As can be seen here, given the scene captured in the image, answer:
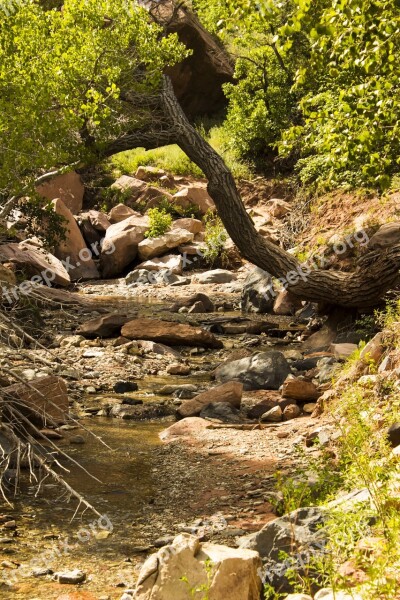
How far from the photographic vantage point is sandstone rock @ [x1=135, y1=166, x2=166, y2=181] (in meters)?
25.1

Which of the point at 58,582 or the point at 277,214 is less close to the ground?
the point at 58,582

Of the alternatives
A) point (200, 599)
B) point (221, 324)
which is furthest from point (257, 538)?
point (221, 324)

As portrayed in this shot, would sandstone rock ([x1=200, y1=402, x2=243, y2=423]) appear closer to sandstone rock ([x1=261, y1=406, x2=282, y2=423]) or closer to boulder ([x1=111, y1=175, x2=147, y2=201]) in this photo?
sandstone rock ([x1=261, y1=406, x2=282, y2=423])

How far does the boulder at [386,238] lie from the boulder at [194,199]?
11.9m

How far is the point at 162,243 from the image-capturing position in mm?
21234

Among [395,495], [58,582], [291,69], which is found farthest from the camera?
[291,69]

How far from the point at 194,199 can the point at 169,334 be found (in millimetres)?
12143

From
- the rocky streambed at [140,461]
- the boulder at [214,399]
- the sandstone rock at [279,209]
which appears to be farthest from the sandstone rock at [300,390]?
the sandstone rock at [279,209]

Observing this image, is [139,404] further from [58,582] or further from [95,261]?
[95,261]

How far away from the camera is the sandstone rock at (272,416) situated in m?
7.75

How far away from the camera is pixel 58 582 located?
4.29m

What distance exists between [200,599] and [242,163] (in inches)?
856

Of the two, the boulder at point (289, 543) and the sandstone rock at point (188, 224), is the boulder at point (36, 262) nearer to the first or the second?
the sandstone rock at point (188, 224)

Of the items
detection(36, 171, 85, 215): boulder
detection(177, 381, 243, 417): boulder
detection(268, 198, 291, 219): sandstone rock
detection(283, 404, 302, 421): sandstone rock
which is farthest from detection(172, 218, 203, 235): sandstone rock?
detection(283, 404, 302, 421): sandstone rock
